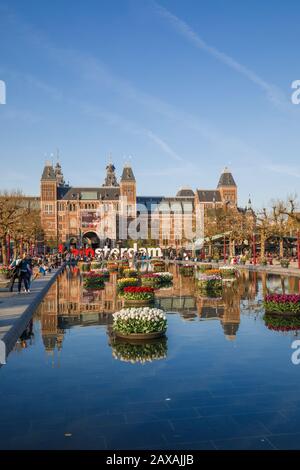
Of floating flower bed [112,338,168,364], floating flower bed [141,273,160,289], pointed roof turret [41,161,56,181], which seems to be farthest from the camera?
pointed roof turret [41,161,56,181]

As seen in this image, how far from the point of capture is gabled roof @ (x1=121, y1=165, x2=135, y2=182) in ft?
399

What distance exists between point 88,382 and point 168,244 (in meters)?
114

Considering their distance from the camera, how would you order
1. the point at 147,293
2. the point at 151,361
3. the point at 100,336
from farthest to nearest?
the point at 147,293 → the point at 100,336 → the point at 151,361

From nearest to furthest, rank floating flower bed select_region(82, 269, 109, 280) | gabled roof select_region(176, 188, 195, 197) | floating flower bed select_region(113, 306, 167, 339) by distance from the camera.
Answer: floating flower bed select_region(113, 306, 167, 339)
floating flower bed select_region(82, 269, 109, 280)
gabled roof select_region(176, 188, 195, 197)

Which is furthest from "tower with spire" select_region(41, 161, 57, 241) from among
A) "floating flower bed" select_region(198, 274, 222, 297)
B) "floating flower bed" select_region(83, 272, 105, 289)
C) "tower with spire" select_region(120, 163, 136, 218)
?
"floating flower bed" select_region(198, 274, 222, 297)

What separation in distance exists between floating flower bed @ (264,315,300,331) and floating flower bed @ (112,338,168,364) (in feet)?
12.8

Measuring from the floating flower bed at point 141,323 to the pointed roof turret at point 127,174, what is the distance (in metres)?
109

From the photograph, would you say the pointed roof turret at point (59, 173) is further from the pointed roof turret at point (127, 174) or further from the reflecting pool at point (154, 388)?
the reflecting pool at point (154, 388)

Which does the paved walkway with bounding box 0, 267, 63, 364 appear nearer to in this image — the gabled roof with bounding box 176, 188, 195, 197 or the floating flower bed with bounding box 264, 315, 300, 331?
the floating flower bed with bounding box 264, 315, 300, 331

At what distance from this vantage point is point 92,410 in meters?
8.05

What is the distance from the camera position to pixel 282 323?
1602 cm

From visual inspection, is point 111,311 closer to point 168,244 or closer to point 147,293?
point 147,293
